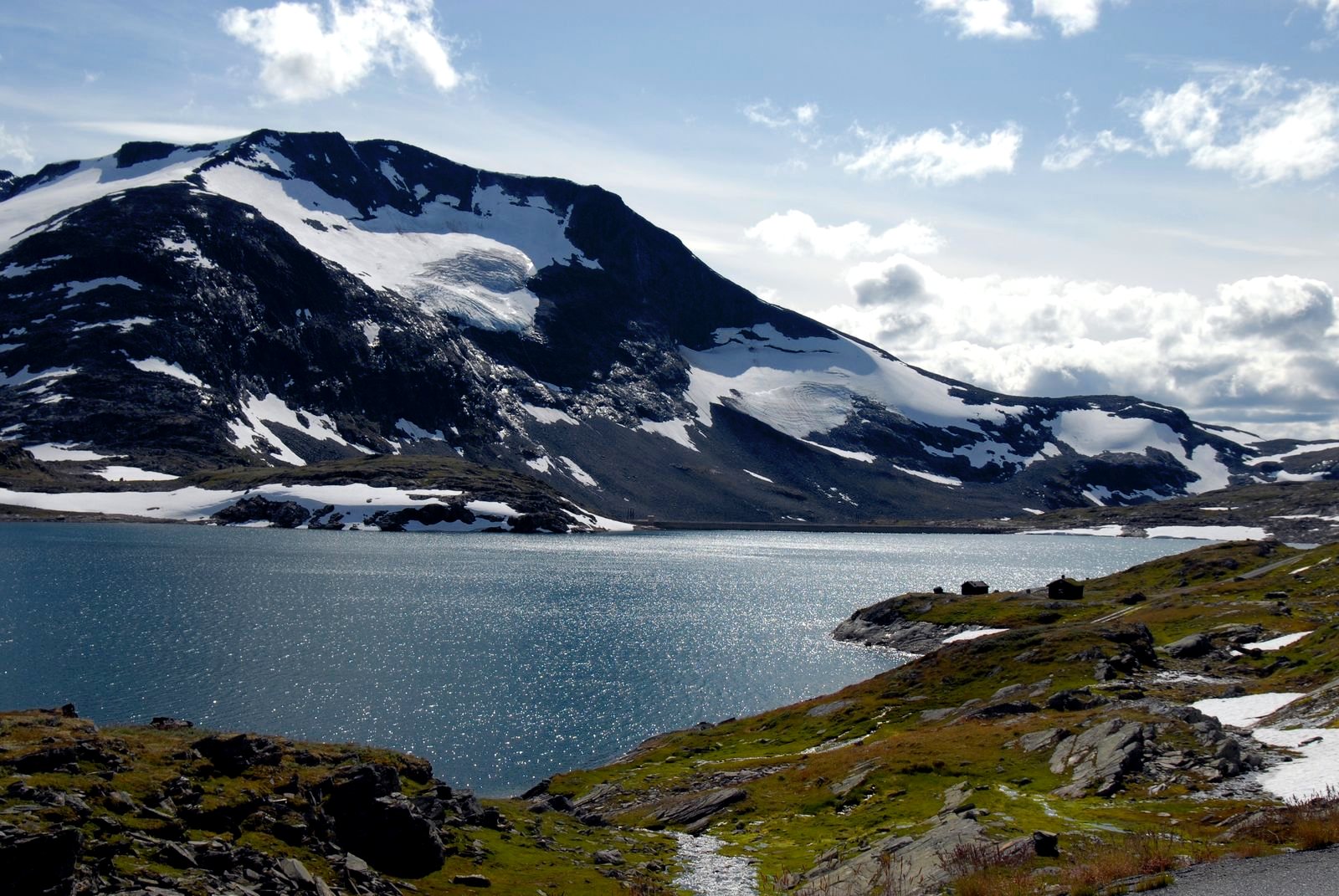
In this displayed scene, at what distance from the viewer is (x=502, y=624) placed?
11531 cm

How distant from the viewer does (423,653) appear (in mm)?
94562

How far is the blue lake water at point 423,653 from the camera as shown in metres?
68.4

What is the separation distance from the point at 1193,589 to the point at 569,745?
233ft

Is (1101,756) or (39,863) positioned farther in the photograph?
(1101,756)

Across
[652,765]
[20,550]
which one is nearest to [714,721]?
[652,765]

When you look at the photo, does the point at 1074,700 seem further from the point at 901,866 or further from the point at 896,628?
the point at 896,628

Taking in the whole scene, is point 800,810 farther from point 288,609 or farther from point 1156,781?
point 288,609

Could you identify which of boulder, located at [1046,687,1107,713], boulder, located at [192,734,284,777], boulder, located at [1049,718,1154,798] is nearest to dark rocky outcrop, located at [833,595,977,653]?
boulder, located at [1046,687,1107,713]

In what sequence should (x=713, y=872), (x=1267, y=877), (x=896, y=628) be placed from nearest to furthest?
(x=1267, y=877) → (x=713, y=872) → (x=896, y=628)

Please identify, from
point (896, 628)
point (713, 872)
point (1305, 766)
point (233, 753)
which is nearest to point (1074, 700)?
point (1305, 766)

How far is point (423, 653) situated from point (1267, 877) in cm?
8334

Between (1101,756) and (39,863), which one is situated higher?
(39,863)

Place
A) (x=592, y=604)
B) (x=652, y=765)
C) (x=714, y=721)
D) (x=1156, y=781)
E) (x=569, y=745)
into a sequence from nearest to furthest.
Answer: (x=1156, y=781) → (x=652, y=765) → (x=569, y=745) → (x=714, y=721) → (x=592, y=604)

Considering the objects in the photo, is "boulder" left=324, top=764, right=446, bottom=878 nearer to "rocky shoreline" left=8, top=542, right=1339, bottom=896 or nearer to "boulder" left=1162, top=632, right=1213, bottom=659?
"rocky shoreline" left=8, top=542, right=1339, bottom=896
